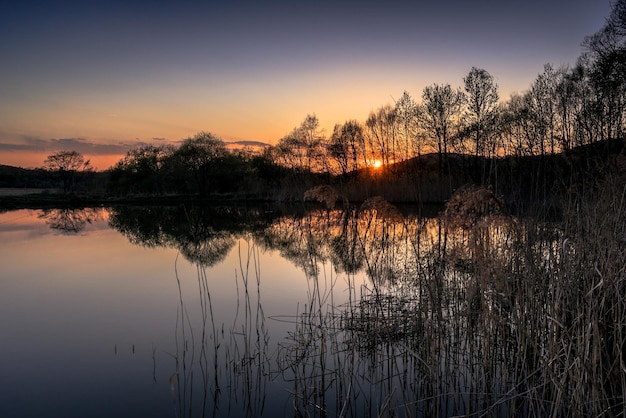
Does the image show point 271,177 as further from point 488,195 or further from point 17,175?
point 17,175

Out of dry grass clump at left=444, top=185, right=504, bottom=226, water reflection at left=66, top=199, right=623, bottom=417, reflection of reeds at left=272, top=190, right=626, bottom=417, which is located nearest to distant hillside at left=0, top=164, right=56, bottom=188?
water reflection at left=66, top=199, right=623, bottom=417

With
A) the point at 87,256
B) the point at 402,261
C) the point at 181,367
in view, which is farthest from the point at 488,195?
the point at 87,256

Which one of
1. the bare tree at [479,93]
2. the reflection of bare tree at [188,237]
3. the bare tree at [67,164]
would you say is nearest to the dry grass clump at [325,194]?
the reflection of bare tree at [188,237]

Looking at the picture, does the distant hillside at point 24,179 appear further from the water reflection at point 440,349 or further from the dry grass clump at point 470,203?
the dry grass clump at point 470,203

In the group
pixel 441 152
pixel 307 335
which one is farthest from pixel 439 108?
pixel 307 335

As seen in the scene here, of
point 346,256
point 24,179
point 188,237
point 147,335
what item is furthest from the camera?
point 24,179

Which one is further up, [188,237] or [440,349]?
[440,349]

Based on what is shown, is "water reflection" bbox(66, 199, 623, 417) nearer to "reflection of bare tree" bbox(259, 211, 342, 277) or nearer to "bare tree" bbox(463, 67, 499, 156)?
"reflection of bare tree" bbox(259, 211, 342, 277)

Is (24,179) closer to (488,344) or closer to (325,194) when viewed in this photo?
(325,194)

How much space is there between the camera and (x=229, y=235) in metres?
16.8

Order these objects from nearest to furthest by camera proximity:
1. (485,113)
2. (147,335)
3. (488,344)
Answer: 1. (488,344)
2. (147,335)
3. (485,113)

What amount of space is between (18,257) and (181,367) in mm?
12261

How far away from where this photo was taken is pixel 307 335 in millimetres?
5219

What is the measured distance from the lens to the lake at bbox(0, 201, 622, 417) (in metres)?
3.35
